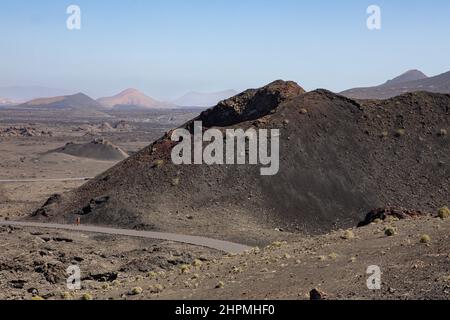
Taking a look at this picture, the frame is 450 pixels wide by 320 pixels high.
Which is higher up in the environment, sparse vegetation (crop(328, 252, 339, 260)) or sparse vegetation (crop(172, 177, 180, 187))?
sparse vegetation (crop(328, 252, 339, 260))

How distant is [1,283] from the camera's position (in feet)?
104

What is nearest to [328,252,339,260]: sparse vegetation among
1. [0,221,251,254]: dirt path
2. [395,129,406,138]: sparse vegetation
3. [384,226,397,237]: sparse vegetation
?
[384,226,397,237]: sparse vegetation

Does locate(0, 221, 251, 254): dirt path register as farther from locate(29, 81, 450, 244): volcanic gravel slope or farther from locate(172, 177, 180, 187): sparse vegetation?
locate(172, 177, 180, 187): sparse vegetation

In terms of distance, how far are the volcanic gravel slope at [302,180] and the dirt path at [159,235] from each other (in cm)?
140

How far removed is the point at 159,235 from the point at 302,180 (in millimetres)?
13600

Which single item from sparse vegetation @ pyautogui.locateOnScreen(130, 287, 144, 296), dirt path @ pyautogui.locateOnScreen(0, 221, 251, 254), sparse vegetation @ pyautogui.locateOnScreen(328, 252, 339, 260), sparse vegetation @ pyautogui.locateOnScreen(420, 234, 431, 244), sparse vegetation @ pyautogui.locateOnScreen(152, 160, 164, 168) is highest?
sparse vegetation @ pyautogui.locateOnScreen(420, 234, 431, 244)

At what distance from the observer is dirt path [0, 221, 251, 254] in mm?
38875

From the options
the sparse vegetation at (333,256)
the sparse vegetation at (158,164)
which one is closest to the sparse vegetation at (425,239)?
the sparse vegetation at (333,256)

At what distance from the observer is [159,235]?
43.0 metres

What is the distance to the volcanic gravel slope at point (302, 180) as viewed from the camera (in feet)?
155

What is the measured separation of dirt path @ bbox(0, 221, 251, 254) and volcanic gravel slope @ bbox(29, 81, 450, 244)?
140 centimetres

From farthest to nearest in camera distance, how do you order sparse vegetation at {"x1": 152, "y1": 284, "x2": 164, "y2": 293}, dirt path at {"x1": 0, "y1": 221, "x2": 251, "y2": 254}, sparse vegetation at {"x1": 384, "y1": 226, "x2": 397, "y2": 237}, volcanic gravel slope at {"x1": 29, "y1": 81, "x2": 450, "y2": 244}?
volcanic gravel slope at {"x1": 29, "y1": 81, "x2": 450, "y2": 244} < dirt path at {"x1": 0, "y1": 221, "x2": 251, "y2": 254} < sparse vegetation at {"x1": 384, "y1": 226, "x2": 397, "y2": 237} < sparse vegetation at {"x1": 152, "y1": 284, "x2": 164, "y2": 293}

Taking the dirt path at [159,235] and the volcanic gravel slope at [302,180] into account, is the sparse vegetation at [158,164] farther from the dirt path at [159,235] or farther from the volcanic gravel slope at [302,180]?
the dirt path at [159,235]

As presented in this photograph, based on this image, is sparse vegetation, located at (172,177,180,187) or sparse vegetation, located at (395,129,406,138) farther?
sparse vegetation, located at (395,129,406,138)
